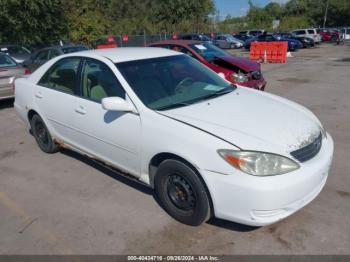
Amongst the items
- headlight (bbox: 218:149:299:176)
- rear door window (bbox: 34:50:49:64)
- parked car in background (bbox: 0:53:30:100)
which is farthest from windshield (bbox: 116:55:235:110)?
rear door window (bbox: 34:50:49:64)

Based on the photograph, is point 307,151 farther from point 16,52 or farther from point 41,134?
point 16,52

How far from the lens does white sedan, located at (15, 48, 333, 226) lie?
278 cm

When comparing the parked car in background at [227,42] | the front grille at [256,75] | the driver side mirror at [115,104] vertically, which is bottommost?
the parked car in background at [227,42]

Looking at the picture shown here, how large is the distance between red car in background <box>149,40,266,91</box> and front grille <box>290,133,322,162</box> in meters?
4.71

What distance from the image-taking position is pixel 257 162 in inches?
108

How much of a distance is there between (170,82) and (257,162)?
1.52 m

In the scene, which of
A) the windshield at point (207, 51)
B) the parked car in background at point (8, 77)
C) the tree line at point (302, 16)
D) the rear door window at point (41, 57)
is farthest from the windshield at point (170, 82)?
the tree line at point (302, 16)

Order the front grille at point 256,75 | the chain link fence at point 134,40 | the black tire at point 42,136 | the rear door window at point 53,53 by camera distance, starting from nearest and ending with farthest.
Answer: the black tire at point 42,136, the front grille at point 256,75, the rear door window at point 53,53, the chain link fence at point 134,40

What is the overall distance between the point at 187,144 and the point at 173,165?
292mm

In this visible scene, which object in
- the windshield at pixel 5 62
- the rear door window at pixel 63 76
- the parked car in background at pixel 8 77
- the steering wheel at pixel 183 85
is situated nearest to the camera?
the steering wheel at pixel 183 85

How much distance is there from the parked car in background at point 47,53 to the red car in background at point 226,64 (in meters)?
4.03

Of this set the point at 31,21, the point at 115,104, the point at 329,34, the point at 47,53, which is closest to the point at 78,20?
the point at 31,21

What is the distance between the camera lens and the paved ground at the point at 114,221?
302cm

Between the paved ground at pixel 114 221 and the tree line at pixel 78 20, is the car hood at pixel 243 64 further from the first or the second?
the tree line at pixel 78 20
